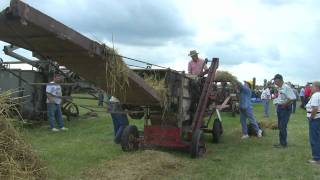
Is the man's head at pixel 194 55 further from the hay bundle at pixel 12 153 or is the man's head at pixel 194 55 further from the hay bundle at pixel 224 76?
the hay bundle at pixel 12 153

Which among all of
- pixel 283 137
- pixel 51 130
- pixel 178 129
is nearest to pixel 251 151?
pixel 283 137

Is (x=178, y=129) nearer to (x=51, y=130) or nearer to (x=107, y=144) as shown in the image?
(x=107, y=144)

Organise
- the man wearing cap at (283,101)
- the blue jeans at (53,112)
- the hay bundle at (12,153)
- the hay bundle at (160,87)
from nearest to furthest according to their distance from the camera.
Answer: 1. the hay bundle at (12,153)
2. the hay bundle at (160,87)
3. the man wearing cap at (283,101)
4. the blue jeans at (53,112)

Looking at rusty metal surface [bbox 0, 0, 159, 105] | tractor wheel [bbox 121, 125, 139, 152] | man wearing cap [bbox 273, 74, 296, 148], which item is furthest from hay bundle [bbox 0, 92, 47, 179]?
man wearing cap [bbox 273, 74, 296, 148]

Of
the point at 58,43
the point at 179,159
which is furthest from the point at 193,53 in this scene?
the point at 58,43

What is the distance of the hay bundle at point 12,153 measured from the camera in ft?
18.6

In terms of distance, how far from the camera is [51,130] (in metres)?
15.0

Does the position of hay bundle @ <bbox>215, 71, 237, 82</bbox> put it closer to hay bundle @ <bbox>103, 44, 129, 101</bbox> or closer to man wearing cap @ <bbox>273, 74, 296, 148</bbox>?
man wearing cap @ <bbox>273, 74, 296, 148</bbox>

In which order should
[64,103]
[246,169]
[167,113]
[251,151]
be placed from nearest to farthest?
[246,169]
[167,113]
[251,151]
[64,103]

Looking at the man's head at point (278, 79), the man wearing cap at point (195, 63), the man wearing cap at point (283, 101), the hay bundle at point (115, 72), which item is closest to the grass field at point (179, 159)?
the man wearing cap at point (283, 101)

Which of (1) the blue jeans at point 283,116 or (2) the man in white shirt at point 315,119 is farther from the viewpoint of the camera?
(1) the blue jeans at point 283,116

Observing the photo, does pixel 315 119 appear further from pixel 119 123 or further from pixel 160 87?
pixel 119 123

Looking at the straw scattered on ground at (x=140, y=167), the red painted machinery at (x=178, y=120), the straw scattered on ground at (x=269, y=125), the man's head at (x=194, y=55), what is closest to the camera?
the straw scattered on ground at (x=140, y=167)

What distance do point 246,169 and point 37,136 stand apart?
255 inches
